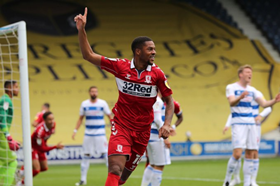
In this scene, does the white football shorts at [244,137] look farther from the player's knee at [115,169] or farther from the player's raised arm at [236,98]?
the player's knee at [115,169]

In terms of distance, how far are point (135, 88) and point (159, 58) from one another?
707 inches

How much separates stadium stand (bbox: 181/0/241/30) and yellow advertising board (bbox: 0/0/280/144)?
35 centimetres

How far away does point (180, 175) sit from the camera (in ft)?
45.1

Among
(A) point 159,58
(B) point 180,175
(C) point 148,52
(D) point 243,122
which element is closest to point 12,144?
(C) point 148,52

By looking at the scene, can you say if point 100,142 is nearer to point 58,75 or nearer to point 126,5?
point 58,75

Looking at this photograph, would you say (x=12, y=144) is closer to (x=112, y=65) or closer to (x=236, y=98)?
(x=112, y=65)

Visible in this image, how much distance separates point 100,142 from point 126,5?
1350 centimetres

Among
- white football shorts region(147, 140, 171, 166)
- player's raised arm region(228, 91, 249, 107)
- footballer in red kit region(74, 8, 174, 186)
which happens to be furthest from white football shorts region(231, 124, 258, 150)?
footballer in red kit region(74, 8, 174, 186)

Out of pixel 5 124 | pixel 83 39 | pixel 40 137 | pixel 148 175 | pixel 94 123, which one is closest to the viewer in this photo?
pixel 83 39

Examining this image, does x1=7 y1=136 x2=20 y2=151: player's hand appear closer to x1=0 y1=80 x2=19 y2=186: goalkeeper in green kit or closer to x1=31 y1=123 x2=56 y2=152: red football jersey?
x1=0 y1=80 x2=19 y2=186: goalkeeper in green kit

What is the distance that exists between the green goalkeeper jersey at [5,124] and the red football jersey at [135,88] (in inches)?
123

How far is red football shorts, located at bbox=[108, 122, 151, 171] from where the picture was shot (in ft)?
20.7

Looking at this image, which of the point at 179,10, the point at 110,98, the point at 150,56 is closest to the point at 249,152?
the point at 150,56

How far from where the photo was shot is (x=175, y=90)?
75.6 feet
